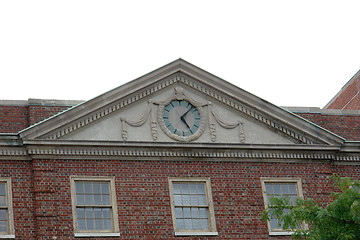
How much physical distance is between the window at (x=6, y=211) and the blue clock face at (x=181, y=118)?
5.55 metres

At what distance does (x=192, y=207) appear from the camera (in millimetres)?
28125

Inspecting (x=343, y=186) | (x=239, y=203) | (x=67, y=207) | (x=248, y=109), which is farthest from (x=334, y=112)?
(x=67, y=207)

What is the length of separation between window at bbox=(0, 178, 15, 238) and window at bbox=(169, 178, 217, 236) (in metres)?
5.00

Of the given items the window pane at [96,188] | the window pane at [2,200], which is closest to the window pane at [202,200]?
the window pane at [96,188]

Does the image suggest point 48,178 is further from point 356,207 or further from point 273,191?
point 356,207

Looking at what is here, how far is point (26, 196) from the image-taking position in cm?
2684

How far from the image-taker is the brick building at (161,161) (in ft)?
88.6

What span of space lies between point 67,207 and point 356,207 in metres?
8.91

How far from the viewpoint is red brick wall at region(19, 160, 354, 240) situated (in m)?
26.8

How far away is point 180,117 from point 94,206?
Answer: 432 cm

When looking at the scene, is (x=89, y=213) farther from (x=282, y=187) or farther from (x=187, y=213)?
(x=282, y=187)

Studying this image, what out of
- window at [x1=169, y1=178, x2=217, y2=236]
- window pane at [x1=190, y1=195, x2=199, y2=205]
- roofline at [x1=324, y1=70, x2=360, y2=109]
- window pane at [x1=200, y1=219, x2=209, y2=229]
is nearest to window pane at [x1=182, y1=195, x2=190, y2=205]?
window at [x1=169, y1=178, x2=217, y2=236]

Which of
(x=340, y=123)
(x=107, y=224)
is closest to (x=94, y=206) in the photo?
(x=107, y=224)

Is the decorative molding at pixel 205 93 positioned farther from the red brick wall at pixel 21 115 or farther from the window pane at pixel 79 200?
the window pane at pixel 79 200
